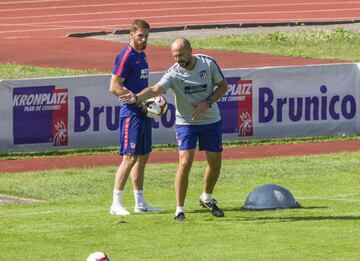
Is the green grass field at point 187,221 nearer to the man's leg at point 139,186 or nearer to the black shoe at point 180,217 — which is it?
the black shoe at point 180,217

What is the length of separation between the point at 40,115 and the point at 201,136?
24.5 feet

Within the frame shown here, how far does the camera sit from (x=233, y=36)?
39000 mm

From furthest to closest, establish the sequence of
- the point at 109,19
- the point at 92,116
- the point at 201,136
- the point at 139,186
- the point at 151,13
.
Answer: the point at 151,13
the point at 109,19
the point at 92,116
the point at 139,186
the point at 201,136

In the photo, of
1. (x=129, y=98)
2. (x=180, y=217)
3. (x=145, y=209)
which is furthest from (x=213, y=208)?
(x=129, y=98)

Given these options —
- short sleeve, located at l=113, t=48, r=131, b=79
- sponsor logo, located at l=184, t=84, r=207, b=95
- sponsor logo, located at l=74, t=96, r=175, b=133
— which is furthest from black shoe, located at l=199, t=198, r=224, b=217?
sponsor logo, located at l=74, t=96, r=175, b=133

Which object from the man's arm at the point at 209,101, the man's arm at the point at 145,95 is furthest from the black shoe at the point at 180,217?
the man's arm at the point at 145,95

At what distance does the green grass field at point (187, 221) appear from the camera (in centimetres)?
1298

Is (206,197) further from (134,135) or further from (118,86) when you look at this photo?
(118,86)

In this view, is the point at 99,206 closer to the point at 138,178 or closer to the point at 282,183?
the point at 138,178

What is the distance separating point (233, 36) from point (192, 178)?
20306 millimetres

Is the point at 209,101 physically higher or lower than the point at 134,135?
higher

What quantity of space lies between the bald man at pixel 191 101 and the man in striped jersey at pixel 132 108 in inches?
15.1

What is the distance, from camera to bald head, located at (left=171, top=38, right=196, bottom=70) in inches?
566

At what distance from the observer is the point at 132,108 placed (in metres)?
15.2
